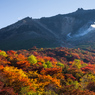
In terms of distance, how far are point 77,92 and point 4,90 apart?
9.91 m

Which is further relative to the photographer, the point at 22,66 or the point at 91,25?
the point at 91,25

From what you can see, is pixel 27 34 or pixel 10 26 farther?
pixel 10 26

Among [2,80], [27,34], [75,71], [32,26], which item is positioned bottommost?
[75,71]

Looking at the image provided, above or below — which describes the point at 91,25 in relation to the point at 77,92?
above

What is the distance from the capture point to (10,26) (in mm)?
188125

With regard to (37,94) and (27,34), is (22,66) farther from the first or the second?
(27,34)

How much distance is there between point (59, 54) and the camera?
255 ft

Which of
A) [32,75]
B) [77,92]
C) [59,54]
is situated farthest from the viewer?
[59,54]

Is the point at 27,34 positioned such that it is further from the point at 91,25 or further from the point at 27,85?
the point at 27,85

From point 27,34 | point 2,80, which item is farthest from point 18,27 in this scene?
point 2,80

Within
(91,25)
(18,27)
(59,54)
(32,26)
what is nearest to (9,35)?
(18,27)

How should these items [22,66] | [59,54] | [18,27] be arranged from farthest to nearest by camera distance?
[18,27] < [59,54] < [22,66]

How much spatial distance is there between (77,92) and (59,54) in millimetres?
61445

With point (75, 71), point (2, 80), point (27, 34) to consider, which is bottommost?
point (75, 71)
